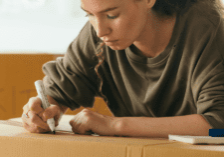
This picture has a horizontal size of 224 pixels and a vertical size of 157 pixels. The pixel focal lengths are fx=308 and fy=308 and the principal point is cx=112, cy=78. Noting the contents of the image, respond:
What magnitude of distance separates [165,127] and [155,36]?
12.2 inches

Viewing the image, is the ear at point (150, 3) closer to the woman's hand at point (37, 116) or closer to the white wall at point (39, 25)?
the woman's hand at point (37, 116)

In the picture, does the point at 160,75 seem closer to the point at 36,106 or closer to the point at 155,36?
the point at 155,36

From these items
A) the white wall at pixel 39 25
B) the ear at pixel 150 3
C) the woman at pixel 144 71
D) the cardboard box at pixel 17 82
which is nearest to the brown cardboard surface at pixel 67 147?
the woman at pixel 144 71

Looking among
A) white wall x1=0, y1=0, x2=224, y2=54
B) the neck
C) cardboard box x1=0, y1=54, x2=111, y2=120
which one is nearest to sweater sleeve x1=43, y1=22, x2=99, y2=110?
the neck

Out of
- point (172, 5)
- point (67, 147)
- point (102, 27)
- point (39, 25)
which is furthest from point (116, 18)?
point (39, 25)

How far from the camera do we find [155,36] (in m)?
A: 0.83

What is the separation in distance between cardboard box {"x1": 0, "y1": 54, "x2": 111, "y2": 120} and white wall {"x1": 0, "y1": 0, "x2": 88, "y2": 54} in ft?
0.51

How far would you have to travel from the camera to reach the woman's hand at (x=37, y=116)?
629mm

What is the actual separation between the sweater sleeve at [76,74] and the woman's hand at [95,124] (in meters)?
0.21

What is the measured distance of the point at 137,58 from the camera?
84cm

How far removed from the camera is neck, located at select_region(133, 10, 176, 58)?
0.81m

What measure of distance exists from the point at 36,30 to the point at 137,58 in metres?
1.06

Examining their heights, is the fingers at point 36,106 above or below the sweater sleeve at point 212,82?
below

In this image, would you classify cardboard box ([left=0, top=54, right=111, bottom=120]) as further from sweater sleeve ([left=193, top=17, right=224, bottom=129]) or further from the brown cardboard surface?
the brown cardboard surface
